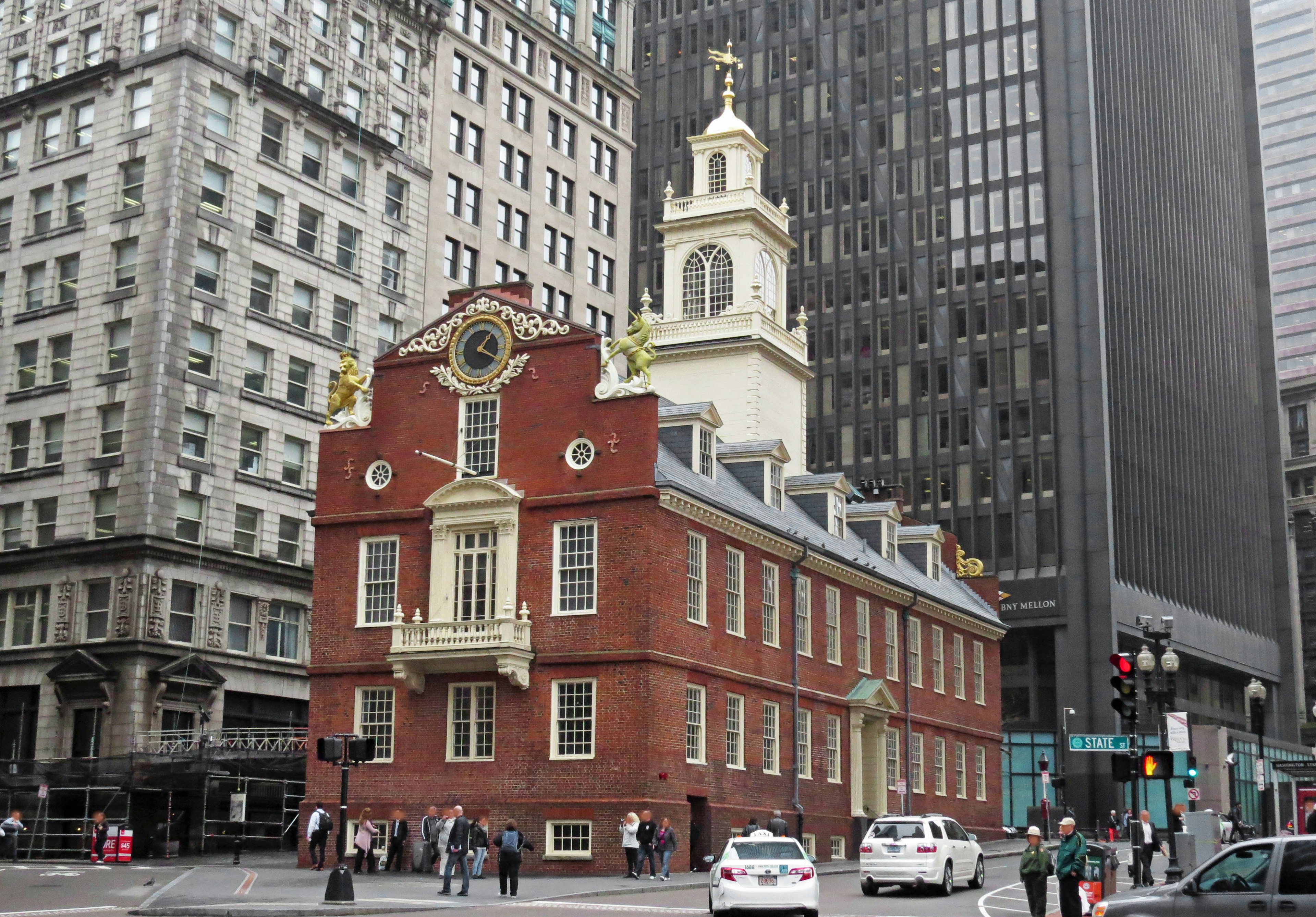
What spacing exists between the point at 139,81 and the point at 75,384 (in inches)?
497

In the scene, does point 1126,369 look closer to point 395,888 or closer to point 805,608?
point 805,608

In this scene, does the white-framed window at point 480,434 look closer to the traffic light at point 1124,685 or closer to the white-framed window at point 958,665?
the traffic light at point 1124,685

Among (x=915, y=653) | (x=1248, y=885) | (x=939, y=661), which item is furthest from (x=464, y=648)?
(x=1248, y=885)

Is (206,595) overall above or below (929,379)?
below

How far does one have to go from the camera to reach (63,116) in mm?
67438

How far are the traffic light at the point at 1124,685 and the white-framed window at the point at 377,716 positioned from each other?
22.2m

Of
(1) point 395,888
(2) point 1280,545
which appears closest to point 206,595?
(1) point 395,888

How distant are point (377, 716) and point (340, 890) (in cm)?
1581

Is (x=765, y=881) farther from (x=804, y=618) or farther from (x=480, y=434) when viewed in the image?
(x=804, y=618)

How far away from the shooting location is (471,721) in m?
43.9

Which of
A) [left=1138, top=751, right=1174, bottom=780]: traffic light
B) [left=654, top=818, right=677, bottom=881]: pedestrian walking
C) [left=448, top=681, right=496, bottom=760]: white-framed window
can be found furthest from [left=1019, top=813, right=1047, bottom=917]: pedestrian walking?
[left=448, top=681, right=496, bottom=760]: white-framed window

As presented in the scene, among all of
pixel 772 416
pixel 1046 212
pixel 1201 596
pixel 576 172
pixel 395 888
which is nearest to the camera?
pixel 395 888

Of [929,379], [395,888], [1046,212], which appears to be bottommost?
[395,888]

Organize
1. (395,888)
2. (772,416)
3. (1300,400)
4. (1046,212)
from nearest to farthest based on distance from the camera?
1. (395,888)
2. (772,416)
3. (1046,212)
4. (1300,400)
